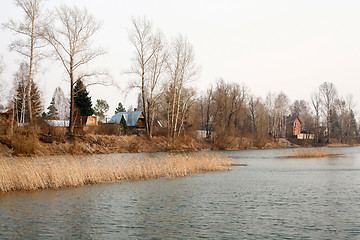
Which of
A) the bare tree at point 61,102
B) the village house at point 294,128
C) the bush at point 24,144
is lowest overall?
the bush at point 24,144

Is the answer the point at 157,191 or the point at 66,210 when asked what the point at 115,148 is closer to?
the point at 157,191

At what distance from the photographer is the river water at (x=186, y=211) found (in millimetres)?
10312

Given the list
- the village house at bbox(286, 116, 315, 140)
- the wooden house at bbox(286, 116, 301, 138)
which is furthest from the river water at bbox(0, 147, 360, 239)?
the wooden house at bbox(286, 116, 301, 138)

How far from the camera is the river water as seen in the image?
10312mm

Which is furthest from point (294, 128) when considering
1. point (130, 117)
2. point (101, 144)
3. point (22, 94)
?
point (22, 94)

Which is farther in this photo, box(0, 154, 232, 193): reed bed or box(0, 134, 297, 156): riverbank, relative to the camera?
box(0, 134, 297, 156): riverbank

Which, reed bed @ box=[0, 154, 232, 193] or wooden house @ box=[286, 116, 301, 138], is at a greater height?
wooden house @ box=[286, 116, 301, 138]

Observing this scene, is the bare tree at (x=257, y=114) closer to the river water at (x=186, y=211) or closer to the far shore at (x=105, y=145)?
the far shore at (x=105, y=145)

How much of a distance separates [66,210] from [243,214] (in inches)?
250

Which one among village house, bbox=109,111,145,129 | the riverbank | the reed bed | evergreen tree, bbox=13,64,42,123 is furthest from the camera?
village house, bbox=109,111,145,129

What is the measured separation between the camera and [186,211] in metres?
13.1

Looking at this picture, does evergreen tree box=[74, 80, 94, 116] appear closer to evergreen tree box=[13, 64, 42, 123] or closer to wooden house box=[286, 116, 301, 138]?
evergreen tree box=[13, 64, 42, 123]

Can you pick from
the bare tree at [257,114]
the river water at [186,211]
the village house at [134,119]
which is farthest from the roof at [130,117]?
the river water at [186,211]

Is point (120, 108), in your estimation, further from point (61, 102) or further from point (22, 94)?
point (22, 94)
